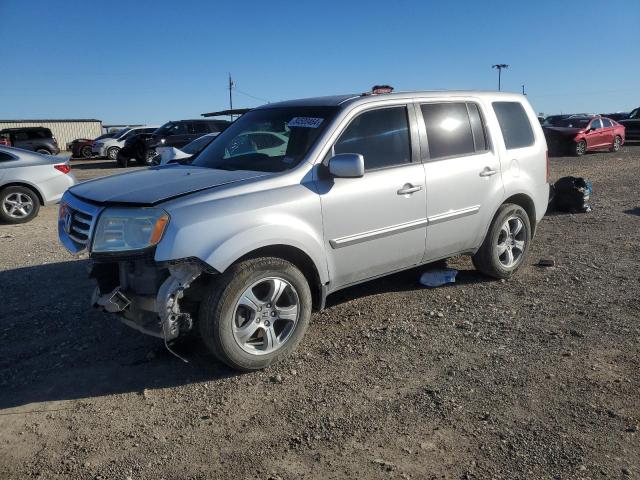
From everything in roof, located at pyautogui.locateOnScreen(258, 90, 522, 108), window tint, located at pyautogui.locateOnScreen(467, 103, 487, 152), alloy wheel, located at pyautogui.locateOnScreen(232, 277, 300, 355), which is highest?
roof, located at pyautogui.locateOnScreen(258, 90, 522, 108)

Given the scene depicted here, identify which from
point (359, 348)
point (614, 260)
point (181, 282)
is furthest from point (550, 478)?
point (614, 260)

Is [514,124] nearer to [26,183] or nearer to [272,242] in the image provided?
[272,242]

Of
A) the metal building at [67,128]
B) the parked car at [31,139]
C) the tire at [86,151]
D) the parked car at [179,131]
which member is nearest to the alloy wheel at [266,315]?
the parked car at [179,131]

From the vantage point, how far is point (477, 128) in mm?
5223

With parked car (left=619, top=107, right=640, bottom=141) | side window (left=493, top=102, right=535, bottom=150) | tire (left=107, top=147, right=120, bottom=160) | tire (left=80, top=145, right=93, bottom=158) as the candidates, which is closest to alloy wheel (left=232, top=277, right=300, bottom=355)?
side window (left=493, top=102, right=535, bottom=150)

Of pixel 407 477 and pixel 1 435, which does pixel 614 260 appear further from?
pixel 1 435

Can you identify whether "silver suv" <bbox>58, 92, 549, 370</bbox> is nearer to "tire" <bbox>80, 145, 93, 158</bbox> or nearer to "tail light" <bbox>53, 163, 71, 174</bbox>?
"tail light" <bbox>53, 163, 71, 174</bbox>

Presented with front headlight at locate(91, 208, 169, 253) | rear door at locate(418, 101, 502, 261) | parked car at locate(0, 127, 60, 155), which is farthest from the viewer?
parked car at locate(0, 127, 60, 155)

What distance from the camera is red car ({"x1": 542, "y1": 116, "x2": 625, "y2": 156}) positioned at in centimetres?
2158

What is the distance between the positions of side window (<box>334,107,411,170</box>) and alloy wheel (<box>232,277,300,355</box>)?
1175 millimetres

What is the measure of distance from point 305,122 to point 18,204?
731 centimetres

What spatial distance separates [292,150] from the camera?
4.26 metres

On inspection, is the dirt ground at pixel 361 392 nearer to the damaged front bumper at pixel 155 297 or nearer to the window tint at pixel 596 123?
the damaged front bumper at pixel 155 297

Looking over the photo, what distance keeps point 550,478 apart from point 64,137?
192 feet
